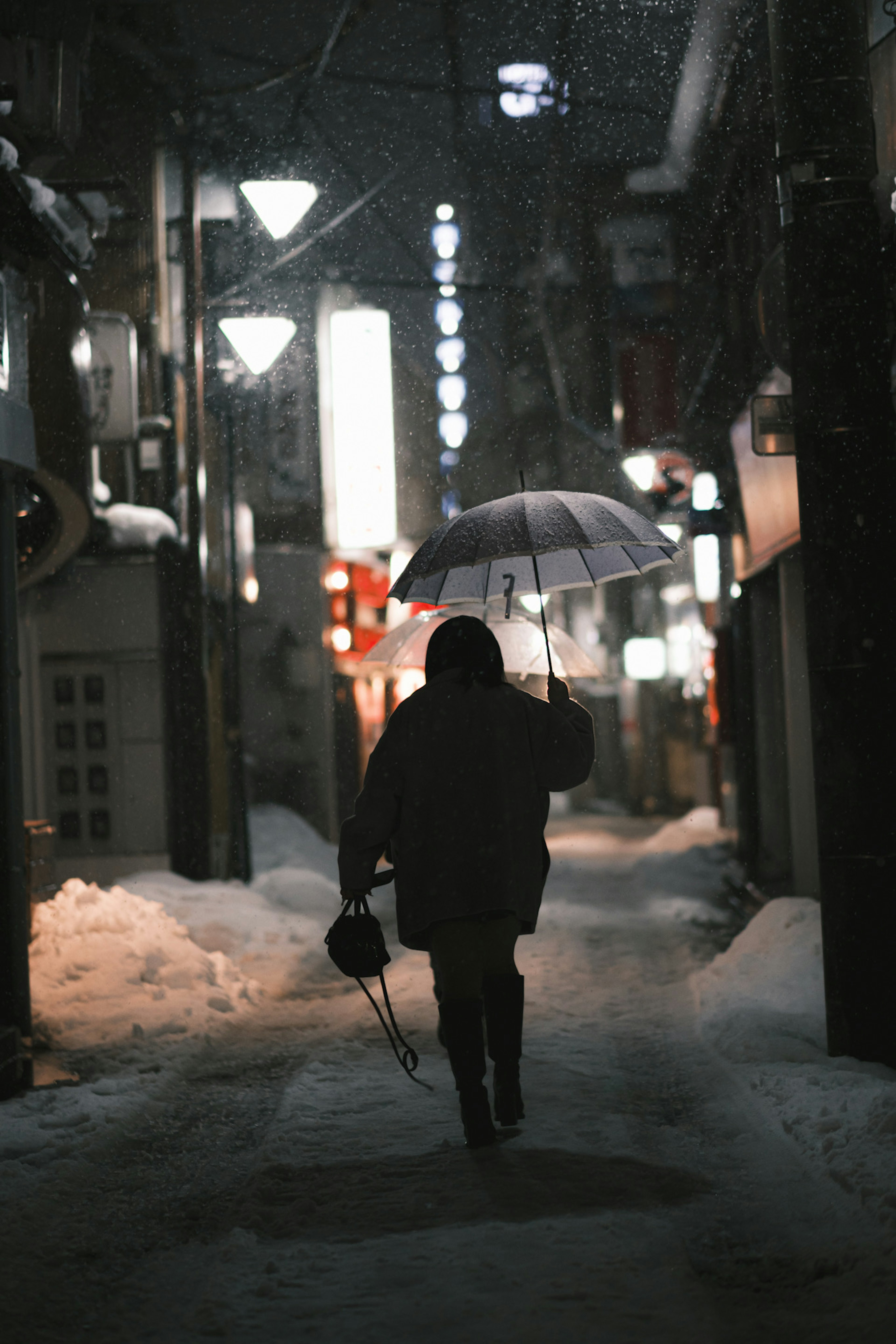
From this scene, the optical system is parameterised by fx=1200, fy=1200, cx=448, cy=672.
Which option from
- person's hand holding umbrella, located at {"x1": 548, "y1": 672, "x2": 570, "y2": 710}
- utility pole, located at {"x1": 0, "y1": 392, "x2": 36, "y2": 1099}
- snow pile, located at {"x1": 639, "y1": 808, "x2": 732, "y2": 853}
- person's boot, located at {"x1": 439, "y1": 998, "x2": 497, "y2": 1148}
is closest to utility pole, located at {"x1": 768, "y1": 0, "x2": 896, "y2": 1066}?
person's hand holding umbrella, located at {"x1": 548, "y1": 672, "x2": 570, "y2": 710}

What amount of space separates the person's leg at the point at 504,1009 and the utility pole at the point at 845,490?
5.78 feet

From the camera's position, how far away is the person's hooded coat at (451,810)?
15.8 ft

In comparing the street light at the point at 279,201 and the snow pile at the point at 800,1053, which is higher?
the street light at the point at 279,201

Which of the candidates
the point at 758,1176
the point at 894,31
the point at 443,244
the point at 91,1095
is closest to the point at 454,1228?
the point at 758,1176

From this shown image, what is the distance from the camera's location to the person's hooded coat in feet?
15.8

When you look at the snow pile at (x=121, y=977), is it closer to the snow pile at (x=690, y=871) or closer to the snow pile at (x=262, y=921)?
the snow pile at (x=262, y=921)

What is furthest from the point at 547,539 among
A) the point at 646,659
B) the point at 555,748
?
the point at 646,659

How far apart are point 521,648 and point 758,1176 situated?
3.92 m

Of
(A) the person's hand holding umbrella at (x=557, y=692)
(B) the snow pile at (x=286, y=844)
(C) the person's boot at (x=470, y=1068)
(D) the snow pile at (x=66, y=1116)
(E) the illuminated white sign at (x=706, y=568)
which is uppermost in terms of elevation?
(E) the illuminated white sign at (x=706, y=568)

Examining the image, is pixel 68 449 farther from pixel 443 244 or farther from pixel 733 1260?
pixel 443 244

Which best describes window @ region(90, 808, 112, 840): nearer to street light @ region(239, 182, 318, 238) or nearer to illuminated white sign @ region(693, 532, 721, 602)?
street light @ region(239, 182, 318, 238)

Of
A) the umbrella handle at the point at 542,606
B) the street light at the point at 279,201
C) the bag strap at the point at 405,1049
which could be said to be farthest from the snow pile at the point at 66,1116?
the street light at the point at 279,201

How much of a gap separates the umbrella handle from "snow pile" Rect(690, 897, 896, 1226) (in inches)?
83.2

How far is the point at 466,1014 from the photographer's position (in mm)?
4797
